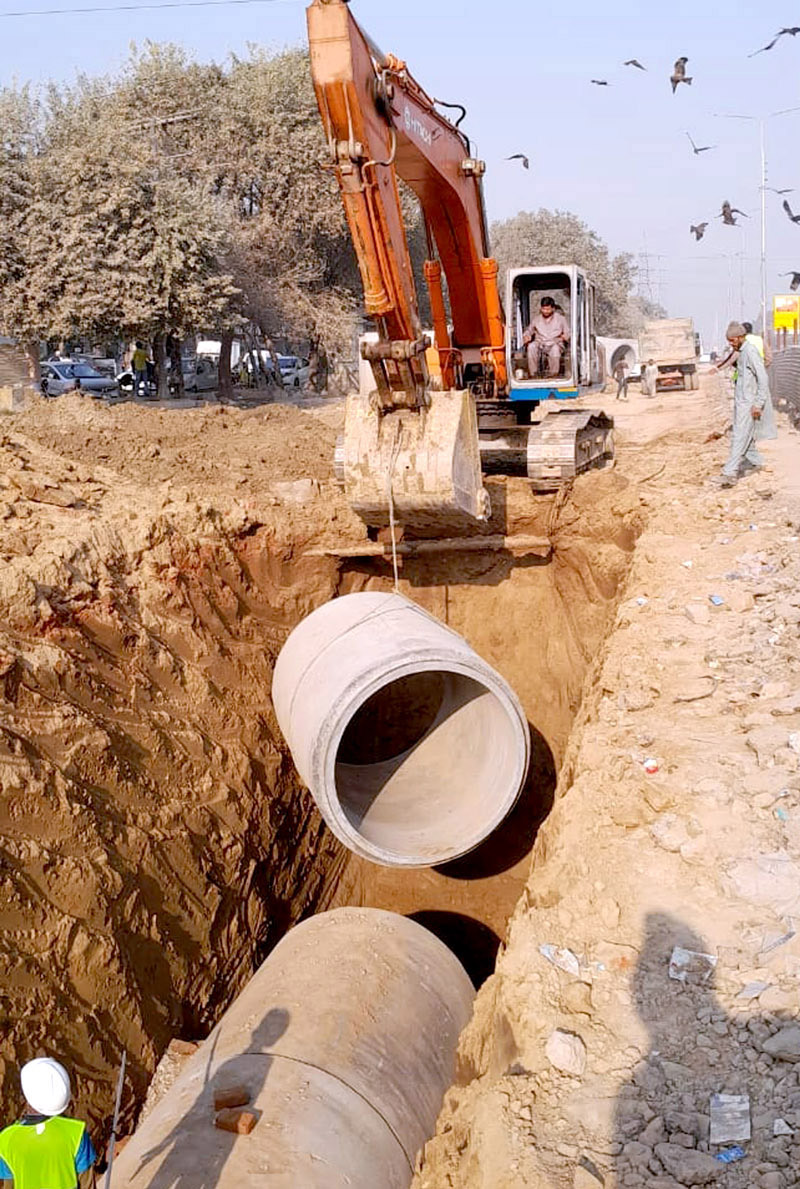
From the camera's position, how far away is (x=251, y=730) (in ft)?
28.9

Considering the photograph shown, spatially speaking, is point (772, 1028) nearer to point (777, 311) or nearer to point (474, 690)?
point (474, 690)

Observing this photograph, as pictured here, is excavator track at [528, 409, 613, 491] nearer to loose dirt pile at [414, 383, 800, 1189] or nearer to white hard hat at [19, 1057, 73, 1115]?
loose dirt pile at [414, 383, 800, 1189]

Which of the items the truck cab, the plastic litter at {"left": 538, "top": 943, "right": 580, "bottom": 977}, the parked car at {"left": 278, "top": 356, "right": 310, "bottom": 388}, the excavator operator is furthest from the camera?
the parked car at {"left": 278, "top": 356, "right": 310, "bottom": 388}

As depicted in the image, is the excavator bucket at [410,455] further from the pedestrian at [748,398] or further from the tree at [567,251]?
the tree at [567,251]

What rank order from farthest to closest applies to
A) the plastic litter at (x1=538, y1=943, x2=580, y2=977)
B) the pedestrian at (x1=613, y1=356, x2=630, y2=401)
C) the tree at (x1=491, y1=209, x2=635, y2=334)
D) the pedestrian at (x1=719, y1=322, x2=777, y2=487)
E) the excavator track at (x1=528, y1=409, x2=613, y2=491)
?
the tree at (x1=491, y1=209, x2=635, y2=334), the pedestrian at (x1=613, y1=356, x2=630, y2=401), the pedestrian at (x1=719, y1=322, x2=777, y2=487), the excavator track at (x1=528, y1=409, x2=613, y2=491), the plastic litter at (x1=538, y1=943, x2=580, y2=977)

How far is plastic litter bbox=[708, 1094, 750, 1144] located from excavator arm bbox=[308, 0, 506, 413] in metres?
4.97

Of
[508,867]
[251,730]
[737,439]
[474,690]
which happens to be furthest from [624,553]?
[251,730]

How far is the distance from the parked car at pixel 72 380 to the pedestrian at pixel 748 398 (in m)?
18.0

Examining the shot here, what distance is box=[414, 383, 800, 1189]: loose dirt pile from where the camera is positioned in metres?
3.38

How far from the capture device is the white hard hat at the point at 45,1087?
10.0ft

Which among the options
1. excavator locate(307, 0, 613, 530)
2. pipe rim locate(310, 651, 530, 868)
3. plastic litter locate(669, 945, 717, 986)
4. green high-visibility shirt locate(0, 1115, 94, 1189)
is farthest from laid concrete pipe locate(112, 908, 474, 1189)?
excavator locate(307, 0, 613, 530)

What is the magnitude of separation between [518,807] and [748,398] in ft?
15.7

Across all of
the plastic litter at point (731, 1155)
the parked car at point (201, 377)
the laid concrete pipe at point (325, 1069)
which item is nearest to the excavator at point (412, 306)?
the laid concrete pipe at point (325, 1069)

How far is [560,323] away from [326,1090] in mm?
8928
